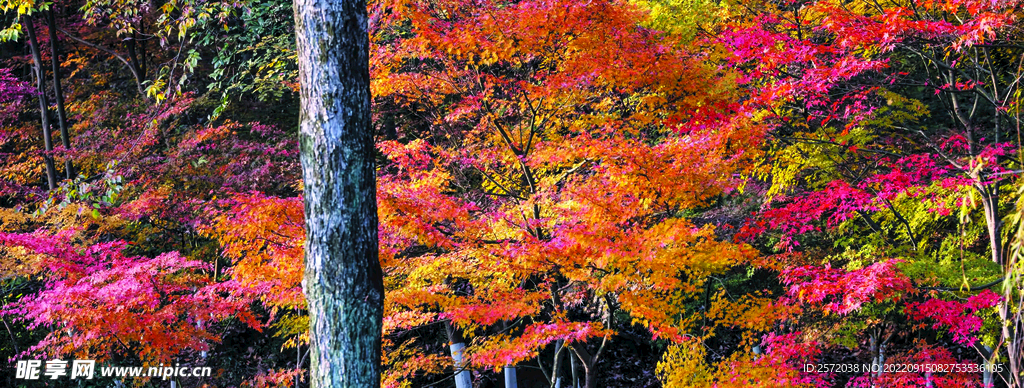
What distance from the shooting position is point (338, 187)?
135 inches

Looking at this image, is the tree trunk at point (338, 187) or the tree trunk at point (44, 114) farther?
the tree trunk at point (44, 114)

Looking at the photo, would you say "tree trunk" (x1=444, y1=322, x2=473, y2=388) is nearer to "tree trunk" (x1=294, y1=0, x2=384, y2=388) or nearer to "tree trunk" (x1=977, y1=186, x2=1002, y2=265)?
"tree trunk" (x1=294, y1=0, x2=384, y2=388)

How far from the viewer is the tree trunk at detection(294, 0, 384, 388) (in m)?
3.44

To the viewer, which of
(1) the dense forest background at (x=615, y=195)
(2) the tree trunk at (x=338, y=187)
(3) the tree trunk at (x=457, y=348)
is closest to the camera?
(2) the tree trunk at (x=338, y=187)

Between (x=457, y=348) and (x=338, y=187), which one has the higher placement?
(x=338, y=187)

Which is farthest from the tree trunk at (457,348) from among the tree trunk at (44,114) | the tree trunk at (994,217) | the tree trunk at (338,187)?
the tree trunk at (994,217)

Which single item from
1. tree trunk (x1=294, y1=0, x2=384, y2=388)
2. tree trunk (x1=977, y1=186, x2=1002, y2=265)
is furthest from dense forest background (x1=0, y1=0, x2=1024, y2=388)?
tree trunk (x1=294, y1=0, x2=384, y2=388)

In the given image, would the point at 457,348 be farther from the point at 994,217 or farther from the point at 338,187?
the point at 994,217

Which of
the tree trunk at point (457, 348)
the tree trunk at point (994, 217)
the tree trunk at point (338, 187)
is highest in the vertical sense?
the tree trunk at point (338, 187)

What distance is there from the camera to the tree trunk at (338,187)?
3443 millimetres

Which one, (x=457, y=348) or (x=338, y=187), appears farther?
(x=457, y=348)

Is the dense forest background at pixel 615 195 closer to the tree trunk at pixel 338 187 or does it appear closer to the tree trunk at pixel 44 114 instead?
the tree trunk at pixel 44 114

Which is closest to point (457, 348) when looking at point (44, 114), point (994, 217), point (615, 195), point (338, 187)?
point (615, 195)

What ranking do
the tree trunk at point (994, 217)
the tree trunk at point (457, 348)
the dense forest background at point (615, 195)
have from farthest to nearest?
the tree trunk at point (457, 348)
the tree trunk at point (994, 217)
the dense forest background at point (615, 195)
